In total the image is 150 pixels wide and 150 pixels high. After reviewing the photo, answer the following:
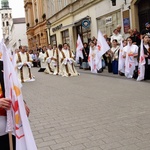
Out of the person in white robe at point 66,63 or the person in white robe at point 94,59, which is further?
the person in white robe at point 66,63

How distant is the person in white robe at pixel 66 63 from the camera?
53.6ft

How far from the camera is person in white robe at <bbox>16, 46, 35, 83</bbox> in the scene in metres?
15.3

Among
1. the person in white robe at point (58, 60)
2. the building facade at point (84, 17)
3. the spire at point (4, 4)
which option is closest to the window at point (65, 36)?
the building facade at point (84, 17)

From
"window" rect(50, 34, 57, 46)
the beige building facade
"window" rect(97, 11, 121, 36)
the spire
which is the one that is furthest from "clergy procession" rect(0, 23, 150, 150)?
the spire

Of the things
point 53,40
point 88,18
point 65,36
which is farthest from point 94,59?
point 53,40

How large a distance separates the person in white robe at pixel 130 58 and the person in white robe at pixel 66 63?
4067 mm

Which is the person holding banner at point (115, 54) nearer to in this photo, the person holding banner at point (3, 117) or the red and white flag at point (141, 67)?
the red and white flag at point (141, 67)

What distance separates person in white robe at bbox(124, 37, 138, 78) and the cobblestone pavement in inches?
121

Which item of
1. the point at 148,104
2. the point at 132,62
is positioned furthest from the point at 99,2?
the point at 148,104

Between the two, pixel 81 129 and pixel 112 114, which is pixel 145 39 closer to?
pixel 112 114

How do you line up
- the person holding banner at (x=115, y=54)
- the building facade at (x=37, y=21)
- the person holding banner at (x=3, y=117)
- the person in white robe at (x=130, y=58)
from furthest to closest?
1. the building facade at (x=37, y=21)
2. the person holding banner at (x=115, y=54)
3. the person in white robe at (x=130, y=58)
4. the person holding banner at (x=3, y=117)

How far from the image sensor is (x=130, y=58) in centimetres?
1276

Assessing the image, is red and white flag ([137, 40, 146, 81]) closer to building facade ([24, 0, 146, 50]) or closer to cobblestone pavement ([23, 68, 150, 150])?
cobblestone pavement ([23, 68, 150, 150])

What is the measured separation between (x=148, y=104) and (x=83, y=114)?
157 centimetres
